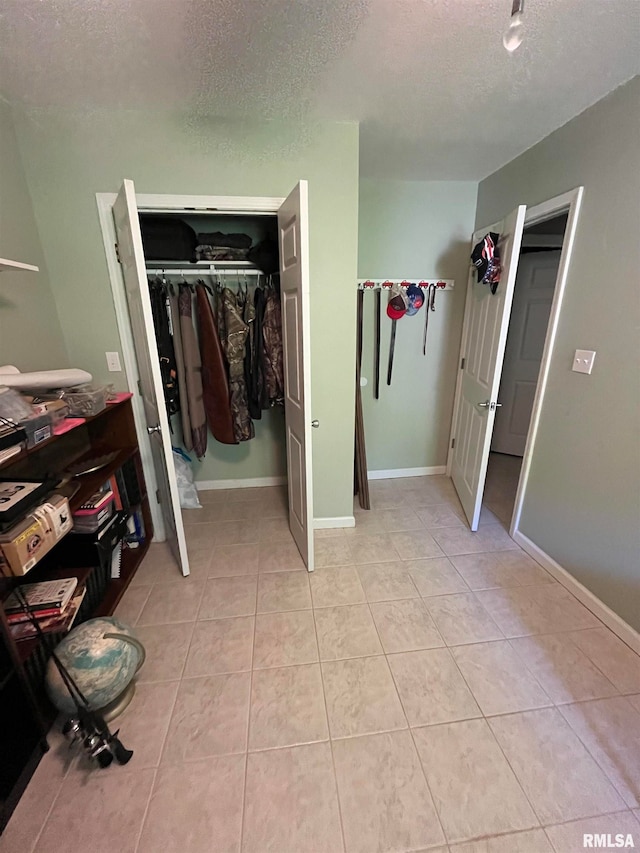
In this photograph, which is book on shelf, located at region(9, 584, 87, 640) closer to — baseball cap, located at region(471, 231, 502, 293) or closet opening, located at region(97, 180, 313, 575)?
closet opening, located at region(97, 180, 313, 575)

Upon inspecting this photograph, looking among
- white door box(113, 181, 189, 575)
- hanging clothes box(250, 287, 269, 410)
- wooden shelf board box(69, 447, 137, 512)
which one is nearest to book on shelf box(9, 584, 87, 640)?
wooden shelf board box(69, 447, 137, 512)

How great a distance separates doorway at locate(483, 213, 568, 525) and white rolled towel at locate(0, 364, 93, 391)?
2806 millimetres

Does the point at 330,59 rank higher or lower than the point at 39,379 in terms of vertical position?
higher

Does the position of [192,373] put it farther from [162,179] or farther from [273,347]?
[162,179]

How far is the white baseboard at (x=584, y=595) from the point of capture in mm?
1527

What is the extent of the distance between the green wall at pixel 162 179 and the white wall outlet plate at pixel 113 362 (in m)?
→ 0.04

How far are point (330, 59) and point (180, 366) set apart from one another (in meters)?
1.69

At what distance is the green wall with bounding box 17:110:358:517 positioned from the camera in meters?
1.65

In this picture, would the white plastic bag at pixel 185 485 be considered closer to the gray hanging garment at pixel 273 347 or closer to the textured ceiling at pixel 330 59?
the gray hanging garment at pixel 273 347

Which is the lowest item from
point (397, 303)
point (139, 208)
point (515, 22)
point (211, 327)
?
point (211, 327)

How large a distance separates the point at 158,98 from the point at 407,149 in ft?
4.41

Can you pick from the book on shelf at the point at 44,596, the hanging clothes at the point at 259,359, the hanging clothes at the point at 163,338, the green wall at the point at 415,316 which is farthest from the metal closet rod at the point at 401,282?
the book on shelf at the point at 44,596

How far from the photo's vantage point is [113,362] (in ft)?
6.50

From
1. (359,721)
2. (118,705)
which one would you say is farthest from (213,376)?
(359,721)
